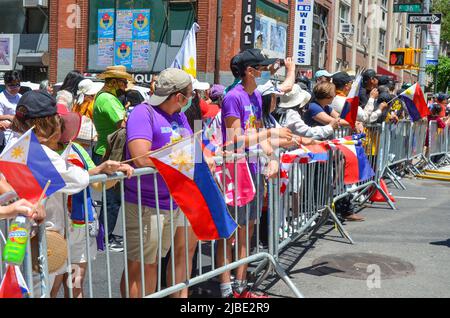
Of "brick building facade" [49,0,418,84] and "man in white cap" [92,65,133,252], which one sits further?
"brick building facade" [49,0,418,84]

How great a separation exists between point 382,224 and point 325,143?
2.09 metres

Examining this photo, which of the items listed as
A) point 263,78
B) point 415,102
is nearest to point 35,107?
point 263,78

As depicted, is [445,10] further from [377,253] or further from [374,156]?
[377,253]

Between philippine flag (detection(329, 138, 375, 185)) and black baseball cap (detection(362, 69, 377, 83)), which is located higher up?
black baseball cap (detection(362, 69, 377, 83))

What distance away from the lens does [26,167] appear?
308 centimetres

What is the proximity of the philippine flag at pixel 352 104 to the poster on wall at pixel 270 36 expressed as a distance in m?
17.0

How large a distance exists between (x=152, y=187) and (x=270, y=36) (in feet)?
74.2

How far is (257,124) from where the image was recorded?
5.55 meters

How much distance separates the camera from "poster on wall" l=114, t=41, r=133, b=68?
24.9 metres

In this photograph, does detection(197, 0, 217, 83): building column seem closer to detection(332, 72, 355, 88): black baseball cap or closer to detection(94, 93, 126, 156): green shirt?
detection(332, 72, 355, 88): black baseball cap

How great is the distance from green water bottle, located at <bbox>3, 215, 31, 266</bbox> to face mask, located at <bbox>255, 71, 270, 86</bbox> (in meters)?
3.07

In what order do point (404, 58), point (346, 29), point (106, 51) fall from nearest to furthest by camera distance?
point (404, 58), point (106, 51), point (346, 29)

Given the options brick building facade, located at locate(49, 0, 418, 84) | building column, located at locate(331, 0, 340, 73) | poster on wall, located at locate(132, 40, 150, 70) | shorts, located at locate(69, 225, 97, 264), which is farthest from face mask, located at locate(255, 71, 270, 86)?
building column, located at locate(331, 0, 340, 73)
